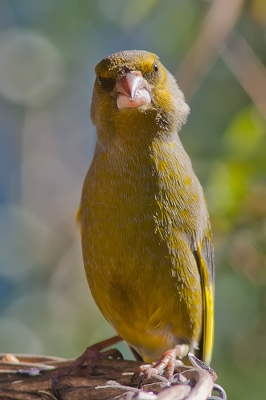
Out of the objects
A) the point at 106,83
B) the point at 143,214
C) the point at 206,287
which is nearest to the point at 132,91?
the point at 106,83

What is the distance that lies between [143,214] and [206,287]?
1.89 feet

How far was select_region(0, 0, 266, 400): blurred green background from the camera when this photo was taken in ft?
18.9

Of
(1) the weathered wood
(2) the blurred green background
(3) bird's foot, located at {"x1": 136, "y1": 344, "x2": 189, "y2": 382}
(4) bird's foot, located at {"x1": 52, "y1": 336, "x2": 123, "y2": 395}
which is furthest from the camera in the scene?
(2) the blurred green background

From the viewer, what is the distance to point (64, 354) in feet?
19.5

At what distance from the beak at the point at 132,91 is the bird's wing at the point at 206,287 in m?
0.75

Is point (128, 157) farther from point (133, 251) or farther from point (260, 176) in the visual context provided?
point (260, 176)

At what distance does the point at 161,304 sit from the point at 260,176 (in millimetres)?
1584

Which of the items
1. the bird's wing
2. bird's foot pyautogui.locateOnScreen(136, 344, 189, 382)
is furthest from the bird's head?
bird's foot pyautogui.locateOnScreen(136, 344, 189, 382)

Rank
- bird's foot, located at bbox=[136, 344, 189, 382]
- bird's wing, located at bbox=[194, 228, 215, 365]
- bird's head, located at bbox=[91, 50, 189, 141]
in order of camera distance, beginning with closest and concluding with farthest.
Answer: bird's foot, located at bbox=[136, 344, 189, 382]
bird's head, located at bbox=[91, 50, 189, 141]
bird's wing, located at bbox=[194, 228, 215, 365]

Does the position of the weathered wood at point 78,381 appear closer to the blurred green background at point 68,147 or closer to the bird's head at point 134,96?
the bird's head at point 134,96

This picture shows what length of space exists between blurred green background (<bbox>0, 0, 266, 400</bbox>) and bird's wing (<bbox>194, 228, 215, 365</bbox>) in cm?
151

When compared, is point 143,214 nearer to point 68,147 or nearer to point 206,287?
point 206,287

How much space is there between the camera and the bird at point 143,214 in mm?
3186

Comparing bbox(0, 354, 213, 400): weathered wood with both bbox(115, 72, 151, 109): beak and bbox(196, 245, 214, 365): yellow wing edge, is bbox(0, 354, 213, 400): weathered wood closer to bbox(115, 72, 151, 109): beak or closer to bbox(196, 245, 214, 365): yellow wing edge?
bbox(196, 245, 214, 365): yellow wing edge
